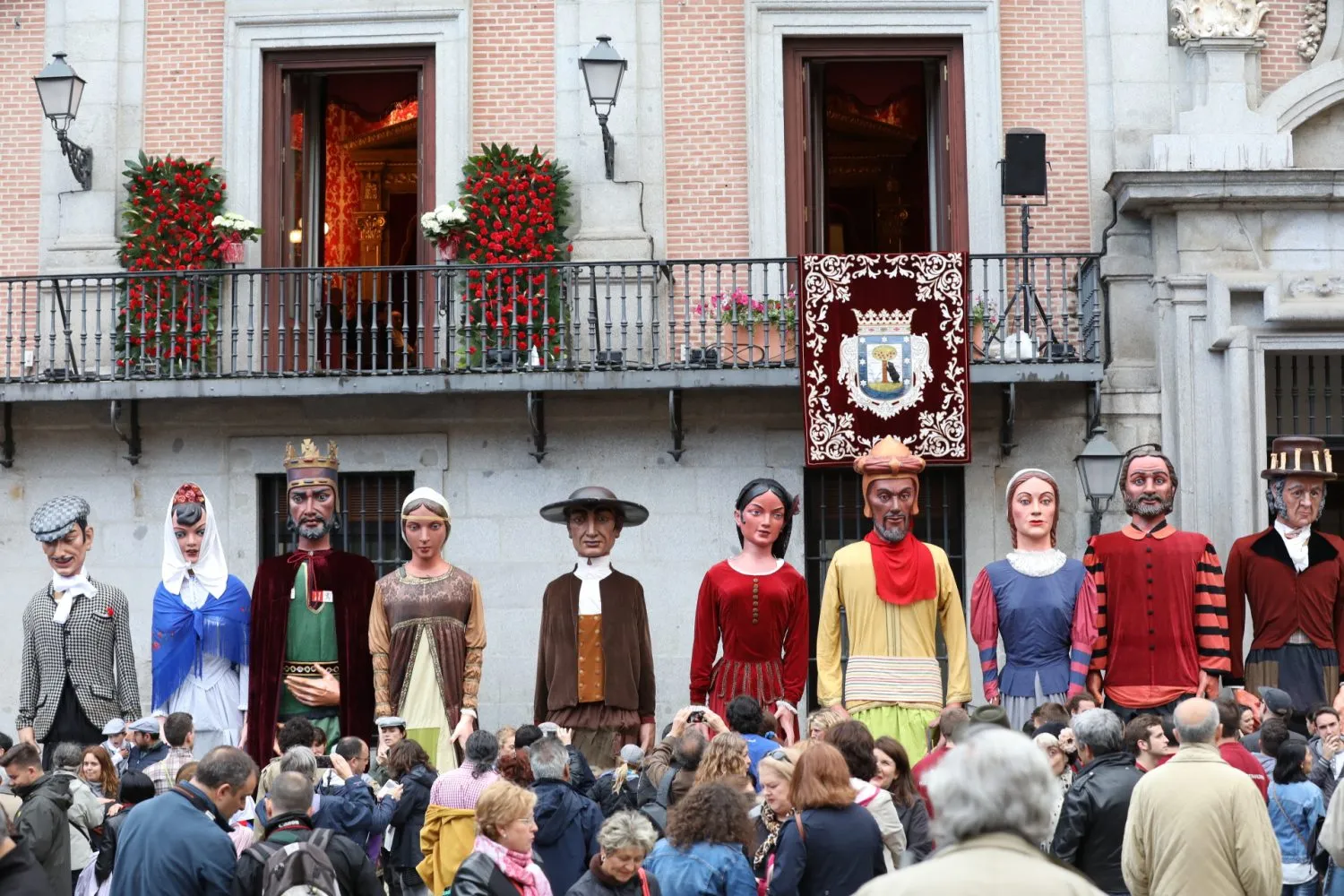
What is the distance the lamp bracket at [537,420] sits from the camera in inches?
648

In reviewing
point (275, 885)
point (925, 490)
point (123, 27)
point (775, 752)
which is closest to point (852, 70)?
point (925, 490)

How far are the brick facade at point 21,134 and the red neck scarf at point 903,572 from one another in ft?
26.3

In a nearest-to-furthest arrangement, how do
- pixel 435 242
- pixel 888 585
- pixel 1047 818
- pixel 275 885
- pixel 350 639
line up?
pixel 1047 818
pixel 275 885
pixel 888 585
pixel 350 639
pixel 435 242

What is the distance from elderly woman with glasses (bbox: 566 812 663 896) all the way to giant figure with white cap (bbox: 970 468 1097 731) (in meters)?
4.86

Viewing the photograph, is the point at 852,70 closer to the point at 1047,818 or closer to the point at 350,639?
the point at 350,639

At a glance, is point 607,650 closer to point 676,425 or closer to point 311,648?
point 311,648

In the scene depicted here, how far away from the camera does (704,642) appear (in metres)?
12.9

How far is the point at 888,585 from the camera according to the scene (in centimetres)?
1237

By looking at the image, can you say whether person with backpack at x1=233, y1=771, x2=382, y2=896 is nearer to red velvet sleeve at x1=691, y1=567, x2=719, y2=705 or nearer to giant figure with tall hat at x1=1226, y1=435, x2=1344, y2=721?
red velvet sleeve at x1=691, y1=567, x2=719, y2=705

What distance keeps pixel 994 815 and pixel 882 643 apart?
7077 mm

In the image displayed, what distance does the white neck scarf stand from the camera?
532 inches

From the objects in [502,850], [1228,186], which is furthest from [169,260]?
[502,850]


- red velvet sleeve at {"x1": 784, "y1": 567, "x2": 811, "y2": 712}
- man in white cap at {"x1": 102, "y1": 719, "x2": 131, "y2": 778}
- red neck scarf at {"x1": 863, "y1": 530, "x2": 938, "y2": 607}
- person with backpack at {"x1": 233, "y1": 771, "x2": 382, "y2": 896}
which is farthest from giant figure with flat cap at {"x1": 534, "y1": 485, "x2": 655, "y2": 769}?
person with backpack at {"x1": 233, "y1": 771, "x2": 382, "y2": 896}

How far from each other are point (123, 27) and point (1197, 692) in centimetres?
983
